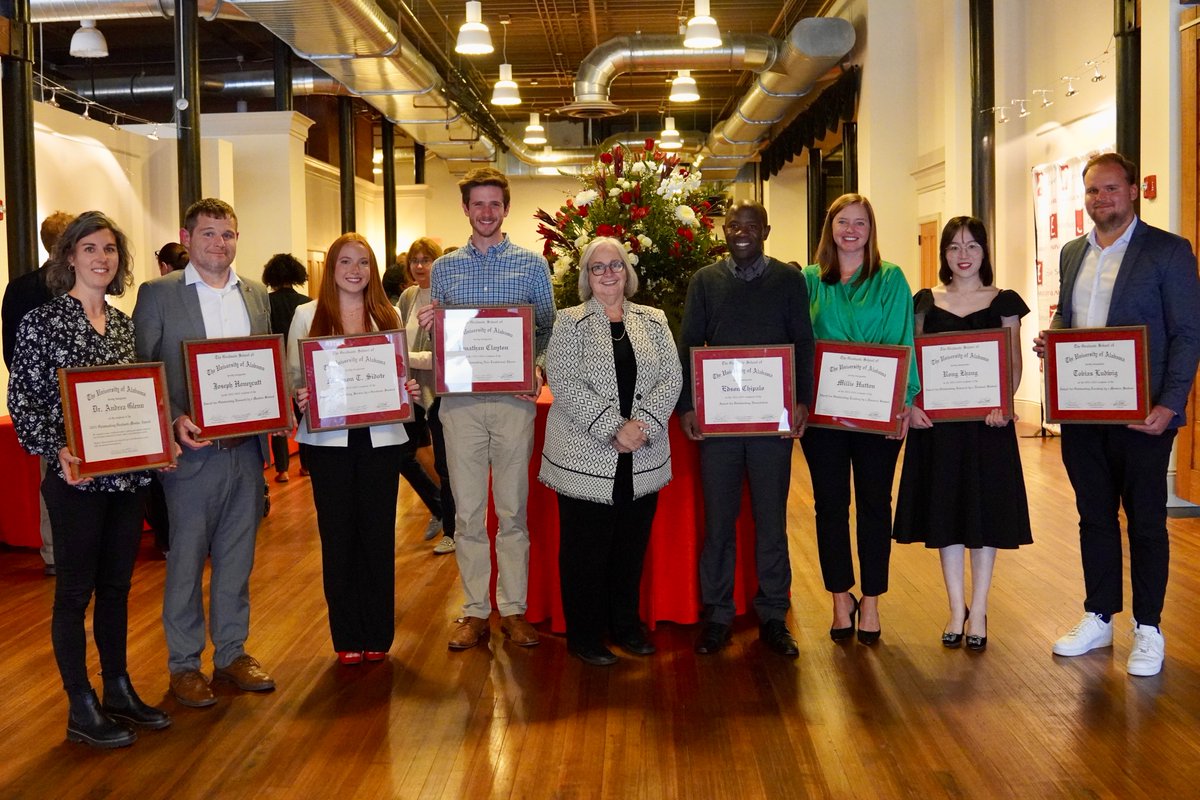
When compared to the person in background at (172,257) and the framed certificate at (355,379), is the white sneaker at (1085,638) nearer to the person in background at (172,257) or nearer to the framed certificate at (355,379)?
the framed certificate at (355,379)

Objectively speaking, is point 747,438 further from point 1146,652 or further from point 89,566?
point 89,566

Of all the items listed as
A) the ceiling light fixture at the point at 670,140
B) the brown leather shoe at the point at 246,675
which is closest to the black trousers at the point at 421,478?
the brown leather shoe at the point at 246,675

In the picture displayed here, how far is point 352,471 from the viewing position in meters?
3.89

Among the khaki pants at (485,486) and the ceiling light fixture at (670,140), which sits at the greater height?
the ceiling light fixture at (670,140)

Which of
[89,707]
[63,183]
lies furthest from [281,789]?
[63,183]

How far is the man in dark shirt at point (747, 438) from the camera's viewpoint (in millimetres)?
3936

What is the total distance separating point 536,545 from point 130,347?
1.77 metres

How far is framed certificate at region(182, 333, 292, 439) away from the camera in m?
3.45

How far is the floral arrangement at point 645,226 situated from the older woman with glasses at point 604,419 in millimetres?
668

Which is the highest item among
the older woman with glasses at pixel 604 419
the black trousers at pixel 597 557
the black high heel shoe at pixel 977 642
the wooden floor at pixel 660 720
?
the older woman with glasses at pixel 604 419

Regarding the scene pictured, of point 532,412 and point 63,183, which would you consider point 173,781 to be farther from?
point 63,183

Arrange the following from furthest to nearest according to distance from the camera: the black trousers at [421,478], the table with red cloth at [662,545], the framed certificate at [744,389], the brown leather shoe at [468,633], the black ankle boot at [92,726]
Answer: the black trousers at [421,478], the table with red cloth at [662,545], the brown leather shoe at [468,633], the framed certificate at [744,389], the black ankle boot at [92,726]

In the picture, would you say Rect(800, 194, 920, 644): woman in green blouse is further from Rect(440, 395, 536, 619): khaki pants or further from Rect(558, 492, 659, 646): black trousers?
Rect(440, 395, 536, 619): khaki pants

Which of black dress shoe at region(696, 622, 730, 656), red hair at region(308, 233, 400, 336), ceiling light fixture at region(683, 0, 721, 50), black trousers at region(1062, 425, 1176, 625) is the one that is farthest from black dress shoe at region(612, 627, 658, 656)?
ceiling light fixture at region(683, 0, 721, 50)
